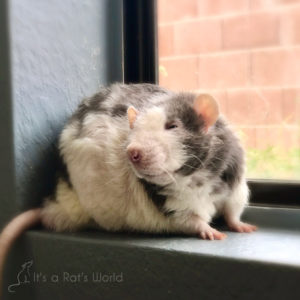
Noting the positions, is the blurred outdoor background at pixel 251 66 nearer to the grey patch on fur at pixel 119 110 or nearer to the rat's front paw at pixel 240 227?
the rat's front paw at pixel 240 227

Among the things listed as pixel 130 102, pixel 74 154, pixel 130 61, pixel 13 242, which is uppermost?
pixel 130 61

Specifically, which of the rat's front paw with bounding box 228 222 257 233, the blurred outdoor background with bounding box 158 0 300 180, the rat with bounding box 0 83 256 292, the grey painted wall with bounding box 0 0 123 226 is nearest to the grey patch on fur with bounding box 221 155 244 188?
the rat with bounding box 0 83 256 292

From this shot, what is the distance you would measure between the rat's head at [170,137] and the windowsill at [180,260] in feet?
0.56

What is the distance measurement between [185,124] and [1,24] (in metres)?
0.57

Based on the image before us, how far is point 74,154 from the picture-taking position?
123cm

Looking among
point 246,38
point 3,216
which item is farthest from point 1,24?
point 246,38

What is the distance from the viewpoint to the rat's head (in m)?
0.99

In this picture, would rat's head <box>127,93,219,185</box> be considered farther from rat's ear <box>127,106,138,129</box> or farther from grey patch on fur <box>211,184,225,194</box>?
grey patch on fur <box>211,184,225,194</box>

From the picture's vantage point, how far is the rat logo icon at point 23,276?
1.23 m

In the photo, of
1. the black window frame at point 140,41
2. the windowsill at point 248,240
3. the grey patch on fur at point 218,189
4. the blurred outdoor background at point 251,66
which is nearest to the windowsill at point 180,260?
the windowsill at point 248,240

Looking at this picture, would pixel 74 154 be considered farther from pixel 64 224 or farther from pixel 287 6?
pixel 287 6

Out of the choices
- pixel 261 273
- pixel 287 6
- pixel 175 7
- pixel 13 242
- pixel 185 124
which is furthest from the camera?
pixel 175 7

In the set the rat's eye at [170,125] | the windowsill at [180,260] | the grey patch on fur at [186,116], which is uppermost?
the grey patch on fur at [186,116]

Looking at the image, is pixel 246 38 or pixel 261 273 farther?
pixel 246 38
